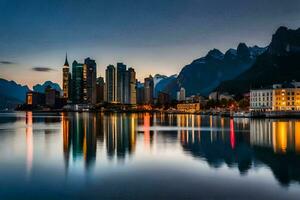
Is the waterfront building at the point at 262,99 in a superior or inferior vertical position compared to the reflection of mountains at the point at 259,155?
superior

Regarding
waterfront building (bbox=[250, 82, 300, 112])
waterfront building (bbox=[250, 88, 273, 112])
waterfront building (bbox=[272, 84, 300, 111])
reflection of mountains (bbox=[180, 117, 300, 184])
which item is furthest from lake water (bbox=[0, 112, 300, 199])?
waterfront building (bbox=[250, 88, 273, 112])

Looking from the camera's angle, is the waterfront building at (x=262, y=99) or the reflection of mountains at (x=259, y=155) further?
the waterfront building at (x=262, y=99)

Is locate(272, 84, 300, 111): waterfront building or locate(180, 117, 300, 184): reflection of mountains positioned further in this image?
locate(272, 84, 300, 111): waterfront building

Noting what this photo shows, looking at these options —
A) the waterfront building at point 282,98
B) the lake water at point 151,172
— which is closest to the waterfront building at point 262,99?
the waterfront building at point 282,98

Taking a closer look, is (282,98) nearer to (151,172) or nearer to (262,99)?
(262,99)

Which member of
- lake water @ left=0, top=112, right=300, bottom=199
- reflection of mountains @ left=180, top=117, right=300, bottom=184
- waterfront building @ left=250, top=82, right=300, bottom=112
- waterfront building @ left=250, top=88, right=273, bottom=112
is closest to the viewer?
lake water @ left=0, top=112, right=300, bottom=199

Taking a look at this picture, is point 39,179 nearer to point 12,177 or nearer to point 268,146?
point 12,177

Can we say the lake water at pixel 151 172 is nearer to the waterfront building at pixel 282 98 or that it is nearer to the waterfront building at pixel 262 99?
the waterfront building at pixel 282 98

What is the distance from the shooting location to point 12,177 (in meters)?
22.3

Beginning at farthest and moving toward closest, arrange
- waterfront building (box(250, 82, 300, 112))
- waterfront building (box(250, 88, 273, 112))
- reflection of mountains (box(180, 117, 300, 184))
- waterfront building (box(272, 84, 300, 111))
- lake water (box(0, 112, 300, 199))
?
1. waterfront building (box(250, 88, 273, 112))
2. waterfront building (box(250, 82, 300, 112))
3. waterfront building (box(272, 84, 300, 111))
4. reflection of mountains (box(180, 117, 300, 184))
5. lake water (box(0, 112, 300, 199))

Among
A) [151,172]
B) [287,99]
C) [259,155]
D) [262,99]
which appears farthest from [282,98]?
[151,172]

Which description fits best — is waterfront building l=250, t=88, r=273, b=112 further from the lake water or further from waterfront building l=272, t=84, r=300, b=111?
the lake water

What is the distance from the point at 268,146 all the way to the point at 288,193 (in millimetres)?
19963

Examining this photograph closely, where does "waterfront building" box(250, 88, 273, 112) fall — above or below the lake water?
above
